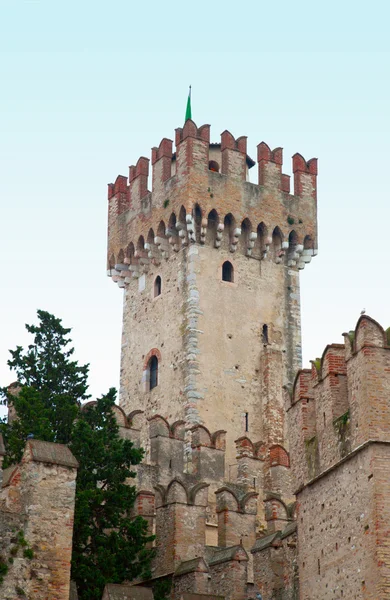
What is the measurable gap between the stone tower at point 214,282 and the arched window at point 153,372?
0.03 metres

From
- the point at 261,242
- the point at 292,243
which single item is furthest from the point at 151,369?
the point at 292,243

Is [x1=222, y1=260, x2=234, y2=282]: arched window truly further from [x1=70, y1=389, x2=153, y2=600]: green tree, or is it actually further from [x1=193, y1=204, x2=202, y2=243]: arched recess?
[x1=70, y1=389, x2=153, y2=600]: green tree

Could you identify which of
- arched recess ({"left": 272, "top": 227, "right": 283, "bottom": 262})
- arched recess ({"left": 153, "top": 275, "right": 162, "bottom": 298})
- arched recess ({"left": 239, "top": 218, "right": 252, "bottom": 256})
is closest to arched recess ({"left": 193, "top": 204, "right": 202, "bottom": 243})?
arched recess ({"left": 239, "top": 218, "right": 252, "bottom": 256})

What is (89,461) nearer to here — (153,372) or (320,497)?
(320,497)

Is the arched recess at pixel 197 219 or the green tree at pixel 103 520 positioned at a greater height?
the arched recess at pixel 197 219

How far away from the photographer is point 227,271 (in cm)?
3231

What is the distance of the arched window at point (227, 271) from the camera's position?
3212 cm

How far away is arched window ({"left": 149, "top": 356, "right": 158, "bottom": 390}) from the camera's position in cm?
3192

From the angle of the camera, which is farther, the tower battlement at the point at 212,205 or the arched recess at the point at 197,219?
the tower battlement at the point at 212,205

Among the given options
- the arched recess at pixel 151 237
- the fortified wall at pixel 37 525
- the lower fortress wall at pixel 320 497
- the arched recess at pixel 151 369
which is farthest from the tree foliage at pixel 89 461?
the arched recess at pixel 151 237

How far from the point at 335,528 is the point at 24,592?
445 cm

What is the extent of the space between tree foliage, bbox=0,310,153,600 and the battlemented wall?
15.9 feet

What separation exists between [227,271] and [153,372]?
12.0 ft

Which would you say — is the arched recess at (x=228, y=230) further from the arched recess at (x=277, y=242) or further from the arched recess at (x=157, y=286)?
the arched recess at (x=157, y=286)
